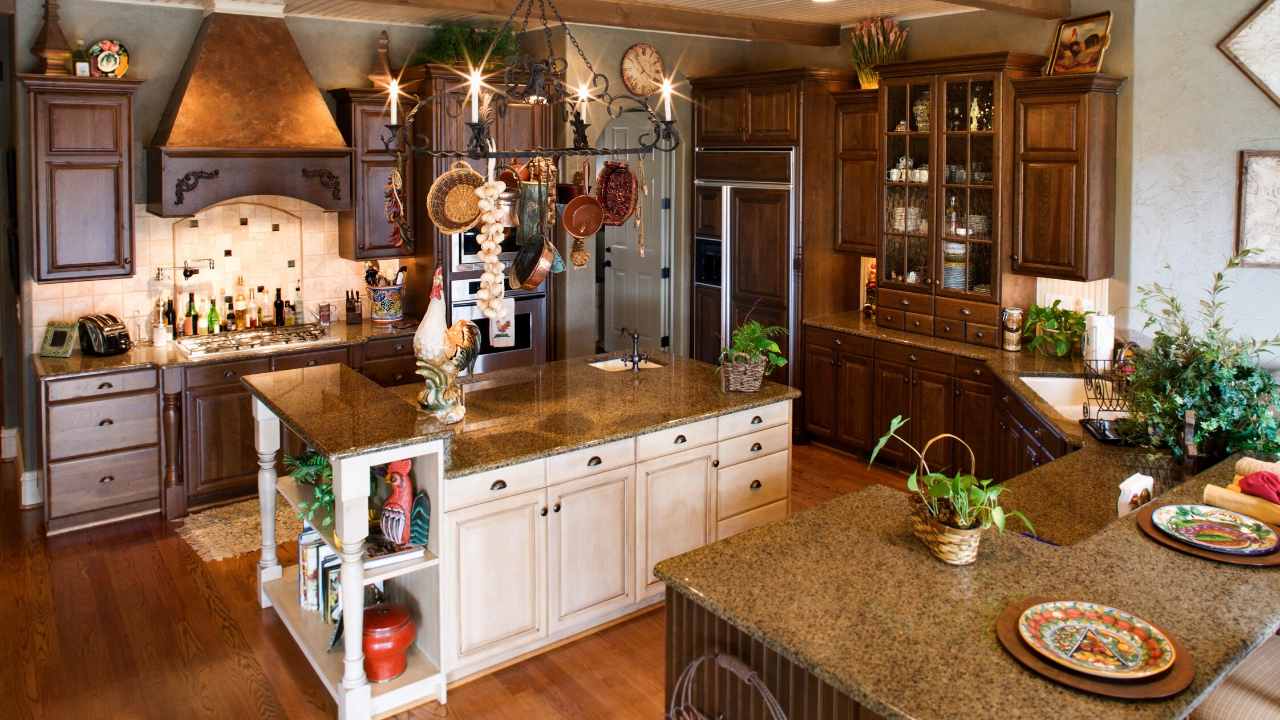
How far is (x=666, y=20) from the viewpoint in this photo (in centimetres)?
697

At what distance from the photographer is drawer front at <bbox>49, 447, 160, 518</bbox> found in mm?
5648

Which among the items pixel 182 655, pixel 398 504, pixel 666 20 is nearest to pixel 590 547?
pixel 398 504

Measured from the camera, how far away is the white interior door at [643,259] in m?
8.28

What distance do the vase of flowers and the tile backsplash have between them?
139 inches

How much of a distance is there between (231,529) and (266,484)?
134cm

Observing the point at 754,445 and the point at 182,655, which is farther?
the point at 754,445

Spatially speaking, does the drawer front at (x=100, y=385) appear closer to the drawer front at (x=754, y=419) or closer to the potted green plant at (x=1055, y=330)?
the drawer front at (x=754, y=419)

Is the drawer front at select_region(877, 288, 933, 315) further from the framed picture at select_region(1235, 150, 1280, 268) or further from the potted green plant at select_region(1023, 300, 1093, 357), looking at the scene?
the framed picture at select_region(1235, 150, 1280, 268)

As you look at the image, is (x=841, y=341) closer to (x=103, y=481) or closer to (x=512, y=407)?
(x=512, y=407)

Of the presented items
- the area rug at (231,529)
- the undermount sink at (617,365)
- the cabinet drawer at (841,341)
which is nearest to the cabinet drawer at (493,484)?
the undermount sink at (617,365)

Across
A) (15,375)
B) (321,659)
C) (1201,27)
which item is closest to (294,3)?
(15,375)

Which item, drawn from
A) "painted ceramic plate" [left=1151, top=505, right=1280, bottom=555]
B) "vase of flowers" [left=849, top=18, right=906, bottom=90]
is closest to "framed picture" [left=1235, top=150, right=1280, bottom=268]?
"vase of flowers" [left=849, top=18, right=906, bottom=90]

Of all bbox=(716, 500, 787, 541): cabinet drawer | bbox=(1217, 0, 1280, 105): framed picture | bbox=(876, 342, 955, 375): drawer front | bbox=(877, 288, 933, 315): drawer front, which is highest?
bbox=(1217, 0, 1280, 105): framed picture

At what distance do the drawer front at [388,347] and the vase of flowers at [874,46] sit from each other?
3553mm
